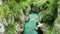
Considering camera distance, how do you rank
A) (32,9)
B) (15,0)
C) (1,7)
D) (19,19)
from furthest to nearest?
1. (32,9)
2. (15,0)
3. (19,19)
4. (1,7)

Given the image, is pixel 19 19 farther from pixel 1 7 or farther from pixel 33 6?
pixel 33 6

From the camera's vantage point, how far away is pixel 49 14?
59.6ft

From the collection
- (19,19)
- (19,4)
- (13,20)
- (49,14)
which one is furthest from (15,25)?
(19,4)

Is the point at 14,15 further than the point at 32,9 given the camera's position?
No

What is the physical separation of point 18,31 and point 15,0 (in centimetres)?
471

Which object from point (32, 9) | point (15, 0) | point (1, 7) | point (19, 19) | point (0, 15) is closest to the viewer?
point (0, 15)

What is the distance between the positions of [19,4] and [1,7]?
15.7ft

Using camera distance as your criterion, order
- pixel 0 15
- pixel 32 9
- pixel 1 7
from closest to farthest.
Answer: pixel 0 15
pixel 1 7
pixel 32 9

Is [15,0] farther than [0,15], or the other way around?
[15,0]

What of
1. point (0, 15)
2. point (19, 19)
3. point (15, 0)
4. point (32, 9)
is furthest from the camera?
point (32, 9)

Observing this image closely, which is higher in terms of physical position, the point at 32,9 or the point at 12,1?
the point at 12,1

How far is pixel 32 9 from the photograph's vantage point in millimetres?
27844

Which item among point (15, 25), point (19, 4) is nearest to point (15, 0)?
point (19, 4)

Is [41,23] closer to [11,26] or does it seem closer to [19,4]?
[11,26]
